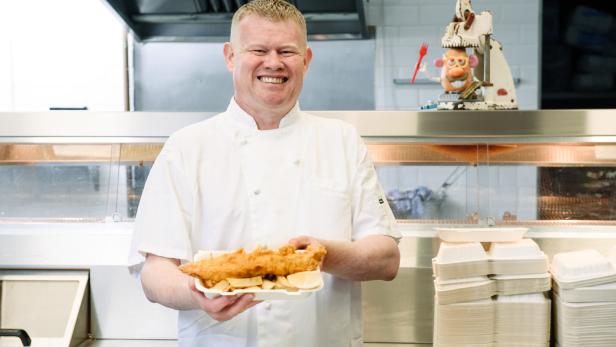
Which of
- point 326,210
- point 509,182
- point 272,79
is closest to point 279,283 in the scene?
point 326,210

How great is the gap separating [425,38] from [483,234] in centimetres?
277

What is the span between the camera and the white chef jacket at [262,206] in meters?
1.39

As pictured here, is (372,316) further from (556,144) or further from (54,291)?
(54,291)

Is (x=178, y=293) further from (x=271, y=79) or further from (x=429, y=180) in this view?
(x=429, y=180)

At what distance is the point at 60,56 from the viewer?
4508 mm

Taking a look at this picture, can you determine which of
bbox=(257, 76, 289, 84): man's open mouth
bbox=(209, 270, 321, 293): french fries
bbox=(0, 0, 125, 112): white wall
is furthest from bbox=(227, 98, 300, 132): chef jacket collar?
bbox=(0, 0, 125, 112): white wall

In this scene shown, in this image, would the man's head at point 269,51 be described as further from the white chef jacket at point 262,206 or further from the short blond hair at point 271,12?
the white chef jacket at point 262,206

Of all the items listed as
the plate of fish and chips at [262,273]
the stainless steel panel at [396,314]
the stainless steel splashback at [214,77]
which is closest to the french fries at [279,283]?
the plate of fish and chips at [262,273]

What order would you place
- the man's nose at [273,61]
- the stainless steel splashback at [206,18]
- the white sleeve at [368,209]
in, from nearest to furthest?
the man's nose at [273,61] → the white sleeve at [368,209] → the stainless steel splashback at [206,18]

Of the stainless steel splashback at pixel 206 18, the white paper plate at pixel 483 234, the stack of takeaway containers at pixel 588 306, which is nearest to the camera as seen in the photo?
the stack of takeaway containers at pixel 588 306

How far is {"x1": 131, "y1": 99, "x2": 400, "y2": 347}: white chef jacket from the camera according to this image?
139 centimetres

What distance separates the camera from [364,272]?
132 centimetres

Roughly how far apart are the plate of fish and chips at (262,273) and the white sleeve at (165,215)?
24 cm

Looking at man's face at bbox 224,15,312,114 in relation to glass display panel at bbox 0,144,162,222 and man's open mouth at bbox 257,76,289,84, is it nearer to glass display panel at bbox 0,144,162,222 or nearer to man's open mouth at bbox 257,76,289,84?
man's open mouth at bbox 257,76,289,84
